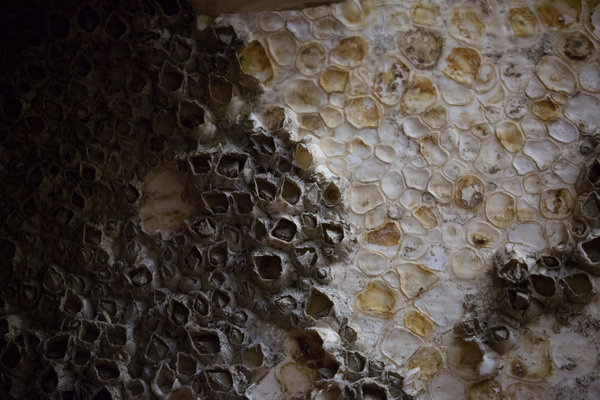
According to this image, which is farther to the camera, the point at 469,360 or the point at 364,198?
the point at 364,198

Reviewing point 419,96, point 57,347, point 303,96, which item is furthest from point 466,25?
point 57,347

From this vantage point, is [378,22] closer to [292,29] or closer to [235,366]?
[292,29]

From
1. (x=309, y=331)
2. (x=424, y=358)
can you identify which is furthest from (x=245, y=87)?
(x=424, y=358)

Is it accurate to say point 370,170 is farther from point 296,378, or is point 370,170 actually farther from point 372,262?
point 296,378

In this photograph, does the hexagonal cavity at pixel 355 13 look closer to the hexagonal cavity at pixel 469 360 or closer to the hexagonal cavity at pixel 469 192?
the hexagonal cavity at pixel 469 192

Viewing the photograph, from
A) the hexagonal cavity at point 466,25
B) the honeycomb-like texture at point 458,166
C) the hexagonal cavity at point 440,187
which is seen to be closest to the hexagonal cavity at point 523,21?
the honeycomb-like texture at point 458,166

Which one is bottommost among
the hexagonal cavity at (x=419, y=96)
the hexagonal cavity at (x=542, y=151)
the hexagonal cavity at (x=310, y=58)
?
the hexagonal cavity at (x=542, y=151)

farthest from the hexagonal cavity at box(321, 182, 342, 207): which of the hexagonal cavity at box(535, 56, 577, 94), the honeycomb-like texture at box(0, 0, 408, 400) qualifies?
the hexagonal cavity at box(535, 56, 577, 94)
